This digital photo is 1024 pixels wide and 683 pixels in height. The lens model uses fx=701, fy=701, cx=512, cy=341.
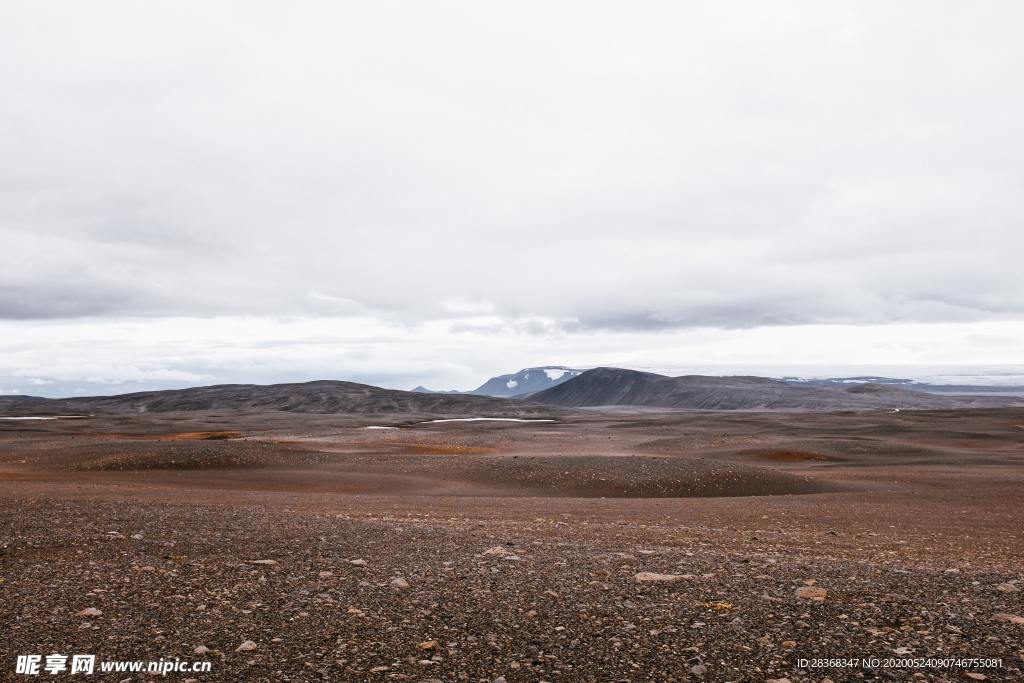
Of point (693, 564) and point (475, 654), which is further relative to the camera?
point (693, 564)

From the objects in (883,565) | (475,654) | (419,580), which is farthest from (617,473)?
(475,654)

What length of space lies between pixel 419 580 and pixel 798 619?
15.0 ft

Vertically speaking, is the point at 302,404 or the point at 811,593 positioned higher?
the point at 811,593

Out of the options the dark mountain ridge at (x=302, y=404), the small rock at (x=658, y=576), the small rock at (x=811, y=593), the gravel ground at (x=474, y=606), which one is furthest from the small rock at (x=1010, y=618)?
the dark mountain ridge at (x=302, y=404)

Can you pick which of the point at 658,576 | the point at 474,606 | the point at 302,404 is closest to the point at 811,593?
the point at 658,576

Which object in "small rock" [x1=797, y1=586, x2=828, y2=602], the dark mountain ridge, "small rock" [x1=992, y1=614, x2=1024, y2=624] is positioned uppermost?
"small rock" [x1=797, y1=586, x2=828, y2=602]

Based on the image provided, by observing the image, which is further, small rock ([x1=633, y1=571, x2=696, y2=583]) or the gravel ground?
small rock ([x1=633, y1=571, x2=696, y2=583])

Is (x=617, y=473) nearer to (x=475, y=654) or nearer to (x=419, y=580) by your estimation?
(x=419, y=580)

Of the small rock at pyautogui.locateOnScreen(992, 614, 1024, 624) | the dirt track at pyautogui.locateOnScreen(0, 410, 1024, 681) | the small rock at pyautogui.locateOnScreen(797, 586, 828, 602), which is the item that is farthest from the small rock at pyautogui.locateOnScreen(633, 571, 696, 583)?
the small rock at pyautogui.locateOnScreen(992, 614, 1024, 624)

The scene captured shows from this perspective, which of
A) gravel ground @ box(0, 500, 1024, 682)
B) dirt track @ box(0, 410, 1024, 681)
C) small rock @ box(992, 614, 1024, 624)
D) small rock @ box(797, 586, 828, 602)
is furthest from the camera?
small rock @ box(797, 586, 828, 602)

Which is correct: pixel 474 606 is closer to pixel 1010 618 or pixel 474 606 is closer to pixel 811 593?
pixel 811 593

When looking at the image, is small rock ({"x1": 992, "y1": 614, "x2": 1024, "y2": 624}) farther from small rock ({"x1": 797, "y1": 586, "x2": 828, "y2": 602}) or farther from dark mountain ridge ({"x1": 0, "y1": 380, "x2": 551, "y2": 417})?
dark mountain ridge ({"x1": 0, "y1": 380, "x2": 551, "y2": 417})

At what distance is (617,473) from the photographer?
29.6 m

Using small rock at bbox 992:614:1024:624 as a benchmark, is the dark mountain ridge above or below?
below
